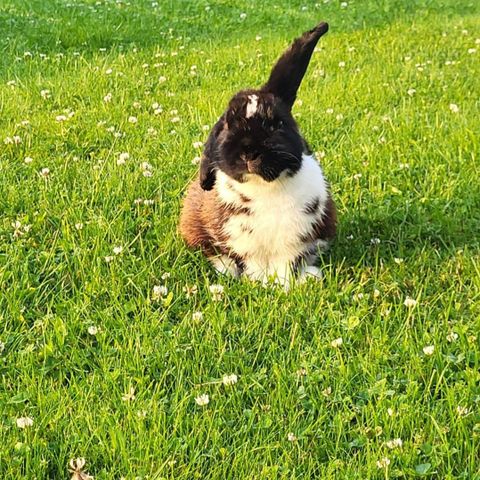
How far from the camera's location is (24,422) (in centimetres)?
350

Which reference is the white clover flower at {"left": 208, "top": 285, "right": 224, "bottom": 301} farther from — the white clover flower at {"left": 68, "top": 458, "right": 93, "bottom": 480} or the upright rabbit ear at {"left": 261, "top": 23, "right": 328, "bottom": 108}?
the white clover flower at {"left": 68, "top": 458, "right": 93, "bottom": 480}

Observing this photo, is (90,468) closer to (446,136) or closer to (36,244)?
(36,244)

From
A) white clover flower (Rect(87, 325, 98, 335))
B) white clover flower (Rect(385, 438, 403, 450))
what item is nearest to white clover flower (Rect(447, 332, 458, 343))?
white clover flower (Rect(385, 438, 403, 450))

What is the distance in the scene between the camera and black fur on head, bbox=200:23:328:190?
4.18m

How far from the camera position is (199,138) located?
6.89 metres

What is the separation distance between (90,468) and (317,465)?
99 centimetres

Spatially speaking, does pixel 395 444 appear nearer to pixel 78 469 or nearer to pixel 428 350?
pixel 428 350

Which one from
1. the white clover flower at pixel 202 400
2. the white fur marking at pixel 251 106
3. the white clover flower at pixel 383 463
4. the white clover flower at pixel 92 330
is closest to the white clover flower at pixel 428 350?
the white clover flower at pixel 383 463

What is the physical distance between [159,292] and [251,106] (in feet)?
4.02

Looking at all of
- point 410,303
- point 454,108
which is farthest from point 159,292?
point 454,108

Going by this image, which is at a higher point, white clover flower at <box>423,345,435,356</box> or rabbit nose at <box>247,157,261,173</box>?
rabbit nose at <box>247,157,261,173</box>

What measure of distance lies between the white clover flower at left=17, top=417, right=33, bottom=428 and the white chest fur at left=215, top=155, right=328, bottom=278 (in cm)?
174

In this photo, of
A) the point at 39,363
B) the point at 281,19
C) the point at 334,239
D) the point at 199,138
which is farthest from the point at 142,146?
the point at 281,19

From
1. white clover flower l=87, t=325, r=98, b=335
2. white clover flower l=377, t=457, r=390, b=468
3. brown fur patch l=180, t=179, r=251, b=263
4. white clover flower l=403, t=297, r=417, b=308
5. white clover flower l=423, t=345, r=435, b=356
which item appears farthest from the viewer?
brown fur patch l=180, t=179, r=251, b=263
